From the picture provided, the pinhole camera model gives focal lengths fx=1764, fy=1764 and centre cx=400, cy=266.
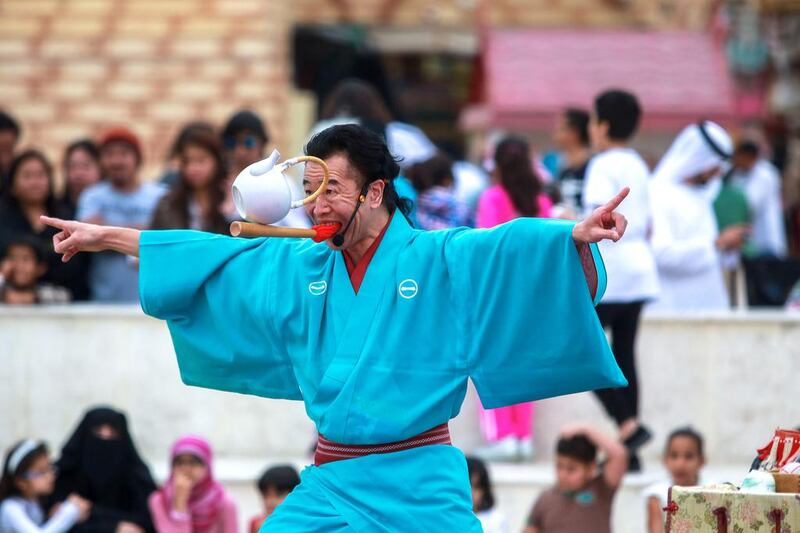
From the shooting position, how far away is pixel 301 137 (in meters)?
15.2

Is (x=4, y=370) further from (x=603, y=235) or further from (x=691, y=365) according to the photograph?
(x=603, y=235)

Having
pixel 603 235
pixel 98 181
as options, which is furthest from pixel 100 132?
pixel 603 235

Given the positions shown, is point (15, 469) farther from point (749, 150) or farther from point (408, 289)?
point (749, 150)

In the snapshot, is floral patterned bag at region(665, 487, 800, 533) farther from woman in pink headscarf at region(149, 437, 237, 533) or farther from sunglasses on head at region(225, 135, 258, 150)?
sunglasses on head at region(225, 135, 258, 150)

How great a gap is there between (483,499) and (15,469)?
2.05 meters

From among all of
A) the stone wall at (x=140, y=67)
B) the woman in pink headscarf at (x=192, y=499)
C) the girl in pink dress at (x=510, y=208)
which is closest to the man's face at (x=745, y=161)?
the girl in pink dress at (x=510, y=208)

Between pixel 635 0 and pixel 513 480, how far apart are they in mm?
11169

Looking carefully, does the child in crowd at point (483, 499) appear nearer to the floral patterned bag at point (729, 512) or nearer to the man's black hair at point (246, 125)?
the man's black hair at point (246, 125)

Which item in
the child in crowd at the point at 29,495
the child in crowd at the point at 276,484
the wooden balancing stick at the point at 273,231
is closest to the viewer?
the wooden balancing stick at the point at 273,231

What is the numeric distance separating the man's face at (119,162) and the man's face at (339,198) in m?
4.37

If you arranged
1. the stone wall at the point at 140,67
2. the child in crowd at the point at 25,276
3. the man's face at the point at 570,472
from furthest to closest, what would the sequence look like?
the stone wall at the point at 140,67
the child in crowd at the point at 25,276
the man's face at the point at 570,472

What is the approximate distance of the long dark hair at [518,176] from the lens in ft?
28.4

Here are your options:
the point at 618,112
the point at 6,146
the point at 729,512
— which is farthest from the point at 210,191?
the point at 729,512

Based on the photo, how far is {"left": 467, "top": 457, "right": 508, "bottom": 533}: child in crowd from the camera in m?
7.48
